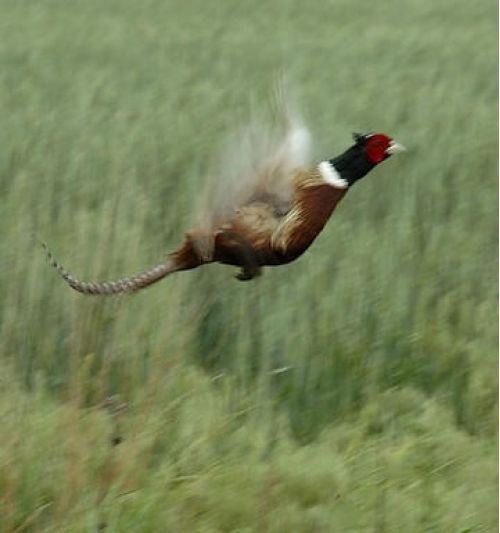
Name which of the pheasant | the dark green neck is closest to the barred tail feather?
the pheasant

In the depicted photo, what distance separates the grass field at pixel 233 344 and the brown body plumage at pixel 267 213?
0.17 ft

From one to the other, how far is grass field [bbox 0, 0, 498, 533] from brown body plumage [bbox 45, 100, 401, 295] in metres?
0.05

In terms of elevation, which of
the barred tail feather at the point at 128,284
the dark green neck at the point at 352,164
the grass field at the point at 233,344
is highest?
the dark green neck at the point at 352,164

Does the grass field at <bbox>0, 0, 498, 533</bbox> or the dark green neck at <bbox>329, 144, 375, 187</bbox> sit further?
the grass field at <bbox>0, 0, 498, 533</bbox>

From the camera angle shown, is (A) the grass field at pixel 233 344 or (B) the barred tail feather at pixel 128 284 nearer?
(B) the barred tail feather at pixel 128 284

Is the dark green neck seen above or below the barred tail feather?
above

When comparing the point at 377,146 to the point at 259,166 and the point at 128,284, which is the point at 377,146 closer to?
the point at 259,166

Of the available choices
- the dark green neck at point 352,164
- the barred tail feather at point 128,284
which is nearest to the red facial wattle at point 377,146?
the dark green neck at point 352,164

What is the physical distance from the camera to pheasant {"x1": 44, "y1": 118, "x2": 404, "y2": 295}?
138 cm

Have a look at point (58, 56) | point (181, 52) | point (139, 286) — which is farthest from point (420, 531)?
point (181, 52)

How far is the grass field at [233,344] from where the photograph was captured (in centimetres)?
218

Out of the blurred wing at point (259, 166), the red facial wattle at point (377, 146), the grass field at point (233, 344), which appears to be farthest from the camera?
the grass field at point (233, 344)

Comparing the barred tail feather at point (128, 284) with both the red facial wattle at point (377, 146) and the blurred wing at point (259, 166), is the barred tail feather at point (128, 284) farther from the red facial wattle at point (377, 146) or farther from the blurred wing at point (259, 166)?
the red facial wattle at point (377, 146)

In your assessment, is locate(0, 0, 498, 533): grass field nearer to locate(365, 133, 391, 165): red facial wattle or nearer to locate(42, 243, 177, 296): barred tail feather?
locate(365, 133, 391, 165): red facial wattle
